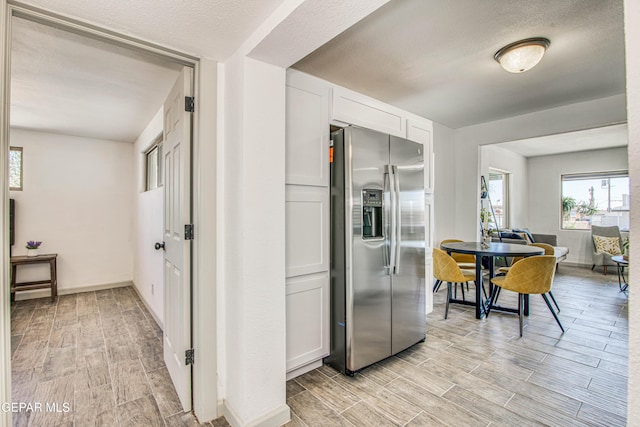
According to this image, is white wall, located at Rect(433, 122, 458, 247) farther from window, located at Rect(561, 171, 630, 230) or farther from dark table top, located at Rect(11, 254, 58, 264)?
dark table top, located at Rect(11, 254, 58, 264)

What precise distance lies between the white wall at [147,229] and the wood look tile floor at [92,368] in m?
0.33

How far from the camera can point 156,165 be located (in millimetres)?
3588

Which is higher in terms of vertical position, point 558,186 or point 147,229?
point 558,186

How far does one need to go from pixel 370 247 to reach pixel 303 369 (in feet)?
3.57

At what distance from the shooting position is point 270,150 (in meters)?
1.75

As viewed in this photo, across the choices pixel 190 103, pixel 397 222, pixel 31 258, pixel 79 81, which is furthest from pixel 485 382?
pixel 31 258

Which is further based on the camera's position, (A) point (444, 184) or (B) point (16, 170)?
(A) point (444, 184)

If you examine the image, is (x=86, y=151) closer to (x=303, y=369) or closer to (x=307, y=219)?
(x=307, y=219)

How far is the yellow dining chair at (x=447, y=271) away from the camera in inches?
130

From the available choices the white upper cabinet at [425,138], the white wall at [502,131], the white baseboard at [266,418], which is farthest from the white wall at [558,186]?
the white baseboard at [266,418]

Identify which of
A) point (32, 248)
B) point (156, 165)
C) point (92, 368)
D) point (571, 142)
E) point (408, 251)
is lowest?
point (92, 368)

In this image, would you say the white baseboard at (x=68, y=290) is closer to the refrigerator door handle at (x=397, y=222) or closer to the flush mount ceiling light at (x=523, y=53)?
the refrigerator door handle at (x=397, y=222)

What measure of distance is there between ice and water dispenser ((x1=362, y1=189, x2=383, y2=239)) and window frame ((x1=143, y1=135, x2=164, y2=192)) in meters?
2.15

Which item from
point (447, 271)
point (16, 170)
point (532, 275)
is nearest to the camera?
point (532, 275)
